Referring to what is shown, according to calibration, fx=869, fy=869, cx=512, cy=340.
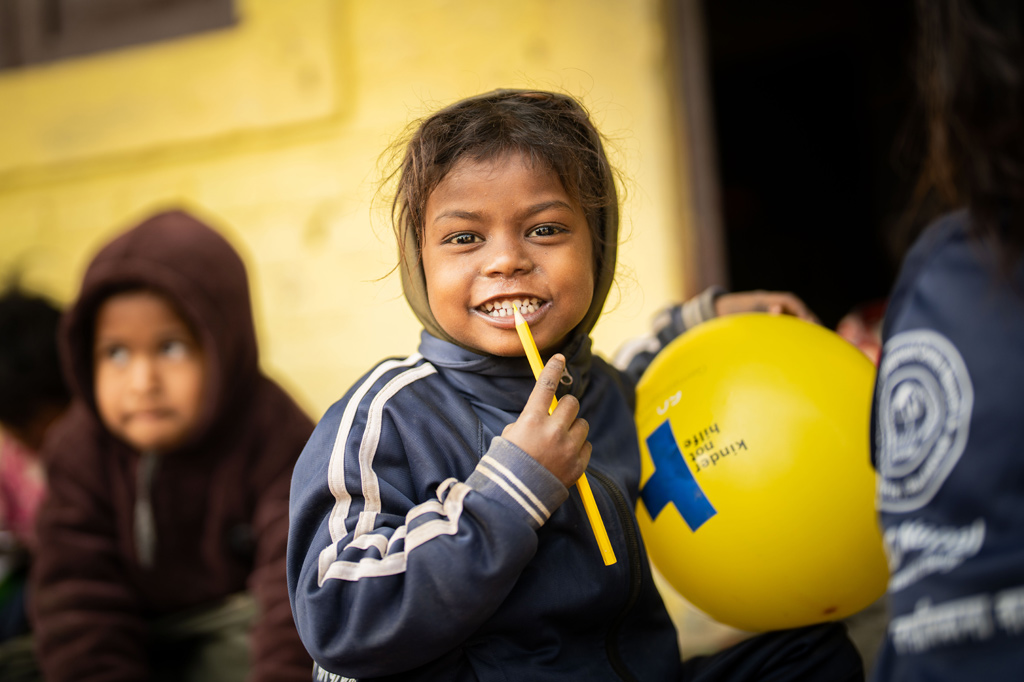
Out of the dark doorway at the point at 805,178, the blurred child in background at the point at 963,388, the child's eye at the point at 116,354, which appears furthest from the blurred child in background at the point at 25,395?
the dark doorway at the point at 805,178

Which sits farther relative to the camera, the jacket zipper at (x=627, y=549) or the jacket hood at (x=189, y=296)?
the jacket hood at (x=189, y=296)

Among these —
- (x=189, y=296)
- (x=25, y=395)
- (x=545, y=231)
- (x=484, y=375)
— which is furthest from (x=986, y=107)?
(x=25, y=395)

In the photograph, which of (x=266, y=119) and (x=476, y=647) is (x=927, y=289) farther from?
(x=266, y=119)

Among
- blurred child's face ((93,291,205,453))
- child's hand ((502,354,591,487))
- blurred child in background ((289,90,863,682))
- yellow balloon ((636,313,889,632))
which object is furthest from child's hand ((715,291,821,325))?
blurred child's face ((93,291,205,453))

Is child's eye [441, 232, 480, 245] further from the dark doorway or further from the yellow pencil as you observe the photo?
the dark doorway

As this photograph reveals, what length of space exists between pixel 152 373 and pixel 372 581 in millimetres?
950

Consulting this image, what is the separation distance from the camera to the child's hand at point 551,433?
3.24ft

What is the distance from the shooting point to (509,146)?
1.09 meters

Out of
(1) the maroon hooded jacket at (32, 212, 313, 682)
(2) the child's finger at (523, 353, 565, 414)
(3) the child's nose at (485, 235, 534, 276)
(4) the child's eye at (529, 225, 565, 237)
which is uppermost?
(4) the child's eye at (529, 225, 565, 237)

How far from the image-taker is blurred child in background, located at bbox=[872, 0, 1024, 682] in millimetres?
724

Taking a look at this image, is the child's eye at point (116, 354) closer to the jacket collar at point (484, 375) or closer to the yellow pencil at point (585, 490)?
the jacket collar at point (484, 375)

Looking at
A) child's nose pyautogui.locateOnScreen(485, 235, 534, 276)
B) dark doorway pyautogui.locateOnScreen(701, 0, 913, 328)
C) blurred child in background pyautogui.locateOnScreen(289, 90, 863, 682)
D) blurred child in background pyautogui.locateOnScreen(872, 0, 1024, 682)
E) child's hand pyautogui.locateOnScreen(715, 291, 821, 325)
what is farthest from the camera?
dark doorway pyautogui.locateOnScreen(701, 0, 913, 328)

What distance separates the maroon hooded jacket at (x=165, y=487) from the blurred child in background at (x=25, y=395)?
20.5 inches

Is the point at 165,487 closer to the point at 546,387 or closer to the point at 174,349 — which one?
the point at 174,349
